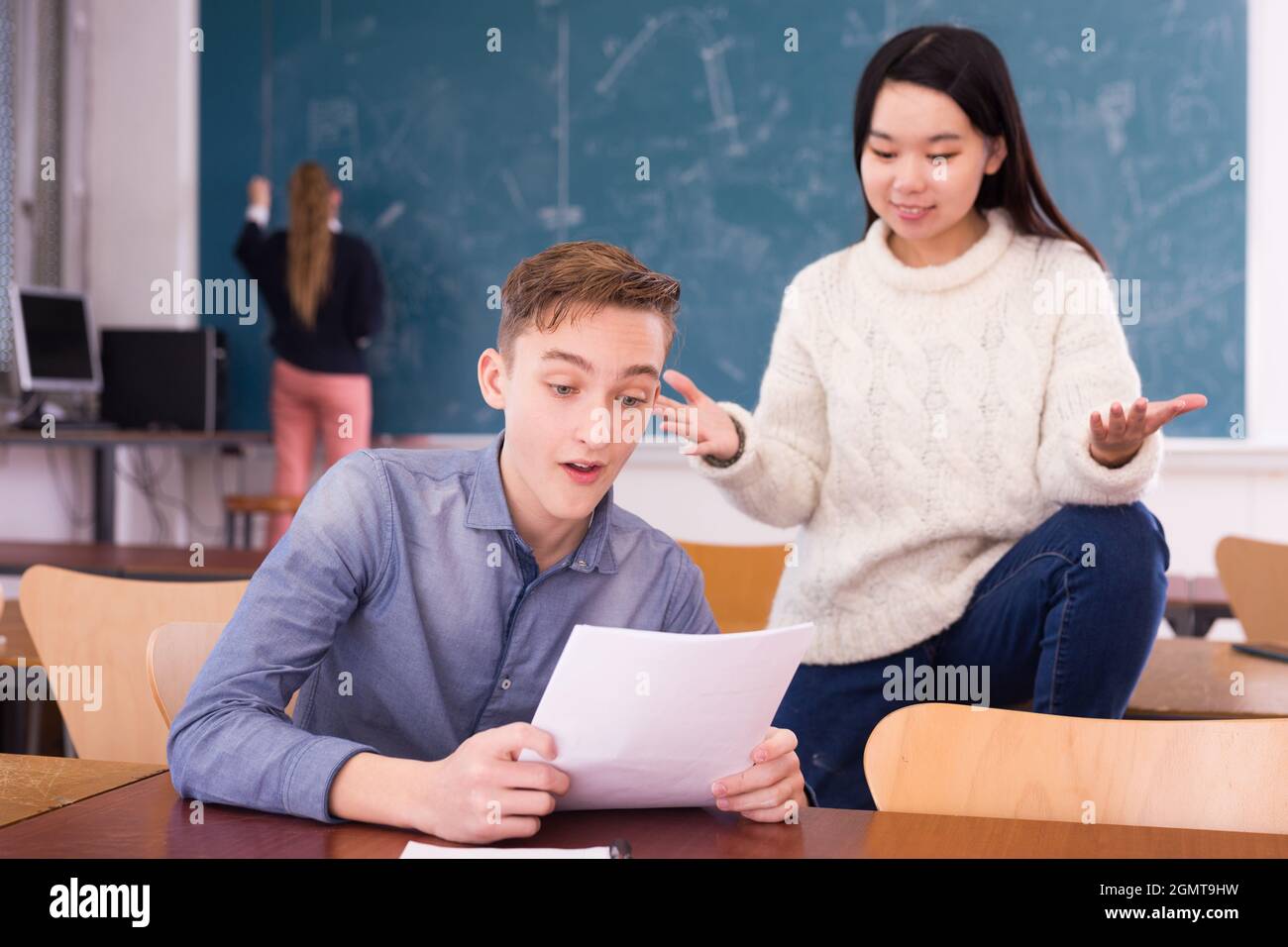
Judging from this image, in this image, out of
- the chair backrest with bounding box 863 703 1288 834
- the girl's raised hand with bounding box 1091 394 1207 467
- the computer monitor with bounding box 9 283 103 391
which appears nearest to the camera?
the chair backrest with bounding box 863 703 1288 834

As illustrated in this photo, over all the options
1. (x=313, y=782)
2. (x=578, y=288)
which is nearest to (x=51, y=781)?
(x=313, y=782)

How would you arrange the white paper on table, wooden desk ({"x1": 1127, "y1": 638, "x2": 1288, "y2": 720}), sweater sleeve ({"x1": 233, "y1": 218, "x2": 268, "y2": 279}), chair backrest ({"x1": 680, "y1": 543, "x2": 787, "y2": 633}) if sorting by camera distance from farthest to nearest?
sweater sleeve ({"x1": 233, "y1": 218, "x2": 268, "y2": 279})
chair backrest ({"x1": 680, "y1": 543, "x2": 787, "y2": 633})
wooden desk ({"x1": 1127, "y1": 638, "x2": 1288, "y2": 720})
the white paper on table

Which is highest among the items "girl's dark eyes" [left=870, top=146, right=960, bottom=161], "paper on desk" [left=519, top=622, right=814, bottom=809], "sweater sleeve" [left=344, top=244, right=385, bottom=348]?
"sweater sleeve" [left=344, top=244, right=385, bottom=348]

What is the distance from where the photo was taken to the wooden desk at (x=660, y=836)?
918mm

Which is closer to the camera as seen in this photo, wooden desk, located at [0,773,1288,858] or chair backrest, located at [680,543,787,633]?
wooden desk, located at [0,773,1288,858]

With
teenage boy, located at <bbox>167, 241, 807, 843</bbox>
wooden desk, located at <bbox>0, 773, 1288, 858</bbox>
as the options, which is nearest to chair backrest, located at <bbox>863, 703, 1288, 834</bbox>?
wooden desk, located at <bbox>0, 773, 1288, 858</bbox>

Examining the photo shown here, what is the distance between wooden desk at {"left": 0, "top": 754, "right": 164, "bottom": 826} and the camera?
1.02 meters

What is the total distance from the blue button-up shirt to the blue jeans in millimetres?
578

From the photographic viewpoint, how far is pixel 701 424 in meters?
1.89

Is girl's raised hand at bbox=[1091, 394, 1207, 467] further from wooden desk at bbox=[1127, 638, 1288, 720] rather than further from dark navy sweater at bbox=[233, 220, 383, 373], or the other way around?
dark navy sweater at bbox=[233, 220, 383, 373]

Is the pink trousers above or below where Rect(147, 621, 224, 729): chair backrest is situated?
above

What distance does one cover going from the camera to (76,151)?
223 inches
